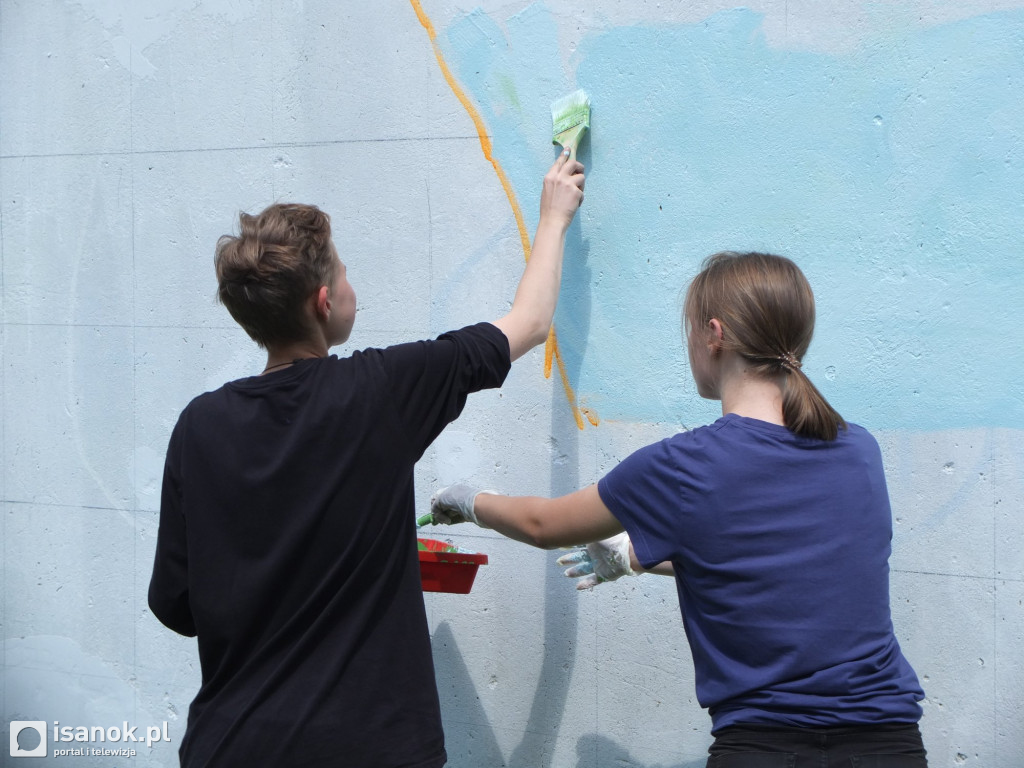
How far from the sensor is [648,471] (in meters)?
1.48

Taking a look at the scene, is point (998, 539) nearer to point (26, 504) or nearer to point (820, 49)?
point (820, 49)

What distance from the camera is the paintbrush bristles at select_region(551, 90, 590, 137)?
2297 mm

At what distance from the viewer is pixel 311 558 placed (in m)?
1.59

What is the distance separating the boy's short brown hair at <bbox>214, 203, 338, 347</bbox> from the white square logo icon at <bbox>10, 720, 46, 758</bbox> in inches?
83.8

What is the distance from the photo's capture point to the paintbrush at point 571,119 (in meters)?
2.28

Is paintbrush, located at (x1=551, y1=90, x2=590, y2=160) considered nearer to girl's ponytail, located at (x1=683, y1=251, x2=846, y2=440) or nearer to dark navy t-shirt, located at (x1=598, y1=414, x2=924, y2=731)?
girl's ponytail, located at (x1=683, y1=251, x2=846, y2=440)

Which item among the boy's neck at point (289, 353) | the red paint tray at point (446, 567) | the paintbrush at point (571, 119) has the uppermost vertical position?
the paintbrush at point (571, 119)

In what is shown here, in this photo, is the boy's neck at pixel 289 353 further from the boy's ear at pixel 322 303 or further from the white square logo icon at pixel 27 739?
the white square logo icon at pixel 27 739

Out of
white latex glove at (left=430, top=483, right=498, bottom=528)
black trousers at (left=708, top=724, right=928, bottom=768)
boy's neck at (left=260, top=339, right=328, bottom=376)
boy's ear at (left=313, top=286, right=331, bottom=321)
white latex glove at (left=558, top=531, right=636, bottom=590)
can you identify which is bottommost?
black trousers at (left=708, top=724, right=928, bottom=768)

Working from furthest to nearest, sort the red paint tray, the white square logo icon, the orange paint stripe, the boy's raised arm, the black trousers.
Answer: the white square logo icon
the orange paint stripe
the red paint tray
the boy's raised arm
the black trousers

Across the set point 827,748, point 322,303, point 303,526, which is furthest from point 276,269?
point 827,748

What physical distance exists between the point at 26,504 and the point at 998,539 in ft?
9.34

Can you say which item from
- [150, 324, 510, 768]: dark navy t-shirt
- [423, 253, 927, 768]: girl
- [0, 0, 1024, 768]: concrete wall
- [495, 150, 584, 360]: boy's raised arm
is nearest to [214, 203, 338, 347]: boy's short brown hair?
[150, 324, 510, 768]: dark navy t-shirt

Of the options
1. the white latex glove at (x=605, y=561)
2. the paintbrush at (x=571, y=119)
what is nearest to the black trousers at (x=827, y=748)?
the white latex glove at (x=605, y=561)
